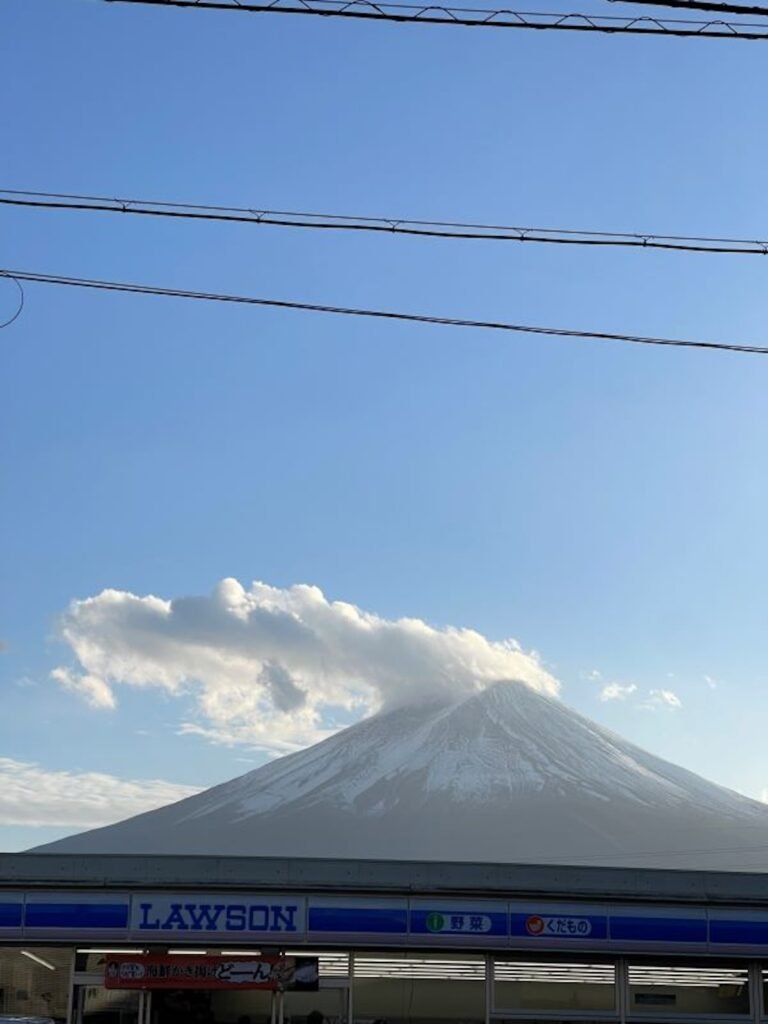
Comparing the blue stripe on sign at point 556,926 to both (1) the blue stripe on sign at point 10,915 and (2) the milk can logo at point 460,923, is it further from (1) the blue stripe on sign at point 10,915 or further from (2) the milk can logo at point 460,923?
(1) the blue stripe on sign at point 10,915

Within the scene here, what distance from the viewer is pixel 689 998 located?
23.1 m

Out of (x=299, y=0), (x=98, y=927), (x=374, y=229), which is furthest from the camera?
(x=98, y=927)

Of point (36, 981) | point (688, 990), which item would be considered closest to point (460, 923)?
point (688, 990)

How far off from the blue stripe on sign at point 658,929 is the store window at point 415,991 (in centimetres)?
246

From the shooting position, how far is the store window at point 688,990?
75.4 ft

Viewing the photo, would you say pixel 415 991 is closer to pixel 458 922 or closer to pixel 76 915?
pixel 458 922

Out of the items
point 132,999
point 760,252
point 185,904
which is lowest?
point 132,999

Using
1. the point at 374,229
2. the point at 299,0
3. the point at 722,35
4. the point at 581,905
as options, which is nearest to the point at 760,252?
the point at 722,35

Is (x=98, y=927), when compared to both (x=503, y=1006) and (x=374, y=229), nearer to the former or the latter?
(x=503, y=1006)

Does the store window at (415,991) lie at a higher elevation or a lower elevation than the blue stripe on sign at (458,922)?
lower

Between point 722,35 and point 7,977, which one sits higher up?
point 722,35

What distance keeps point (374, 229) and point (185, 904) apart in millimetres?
13472

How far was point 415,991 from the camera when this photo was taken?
22.7 metres

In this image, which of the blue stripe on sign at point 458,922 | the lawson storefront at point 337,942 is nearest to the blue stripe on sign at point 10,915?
the lawson storefront at point 337,942
